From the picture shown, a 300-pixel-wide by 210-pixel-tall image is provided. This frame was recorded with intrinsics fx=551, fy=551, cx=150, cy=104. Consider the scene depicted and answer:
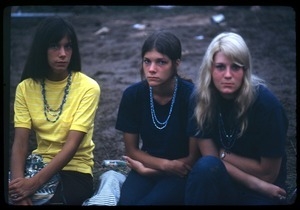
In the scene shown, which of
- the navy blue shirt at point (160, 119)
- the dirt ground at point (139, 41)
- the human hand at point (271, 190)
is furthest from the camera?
the dirt ground at point (139, 41)

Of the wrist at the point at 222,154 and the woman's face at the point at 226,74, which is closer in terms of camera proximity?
the woman's face at the point at 226,74

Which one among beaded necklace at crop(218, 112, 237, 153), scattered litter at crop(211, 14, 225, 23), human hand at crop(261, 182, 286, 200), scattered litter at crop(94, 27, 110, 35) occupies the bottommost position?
human hand at crop(261, 182, 286, 200)

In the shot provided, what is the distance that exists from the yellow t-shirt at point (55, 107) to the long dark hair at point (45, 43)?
5 cm

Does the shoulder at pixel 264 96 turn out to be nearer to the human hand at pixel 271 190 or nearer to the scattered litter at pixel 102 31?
the human hand at pixel 271 190

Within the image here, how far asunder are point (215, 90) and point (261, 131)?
0.31m

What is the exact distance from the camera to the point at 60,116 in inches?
116

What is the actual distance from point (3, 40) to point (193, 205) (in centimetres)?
127

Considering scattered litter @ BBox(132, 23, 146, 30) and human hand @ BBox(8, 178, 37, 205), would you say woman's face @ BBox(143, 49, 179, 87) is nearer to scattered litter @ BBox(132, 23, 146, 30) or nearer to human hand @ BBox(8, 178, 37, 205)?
human hand @ BBox(8, 178, 37, 205)

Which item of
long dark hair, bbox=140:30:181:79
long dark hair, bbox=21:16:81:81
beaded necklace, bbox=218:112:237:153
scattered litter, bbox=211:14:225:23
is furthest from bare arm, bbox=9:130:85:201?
scattered litter, bbox=211:14:225:23

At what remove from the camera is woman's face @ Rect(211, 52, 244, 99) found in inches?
104

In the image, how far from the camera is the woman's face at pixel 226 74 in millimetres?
2652

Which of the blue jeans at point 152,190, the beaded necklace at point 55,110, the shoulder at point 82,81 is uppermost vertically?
the shoulder at point 82,81

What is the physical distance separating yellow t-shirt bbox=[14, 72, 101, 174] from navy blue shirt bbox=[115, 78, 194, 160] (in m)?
0.19

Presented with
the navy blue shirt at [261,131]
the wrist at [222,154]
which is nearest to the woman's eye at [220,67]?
the navy blue shirt at [261,131]
